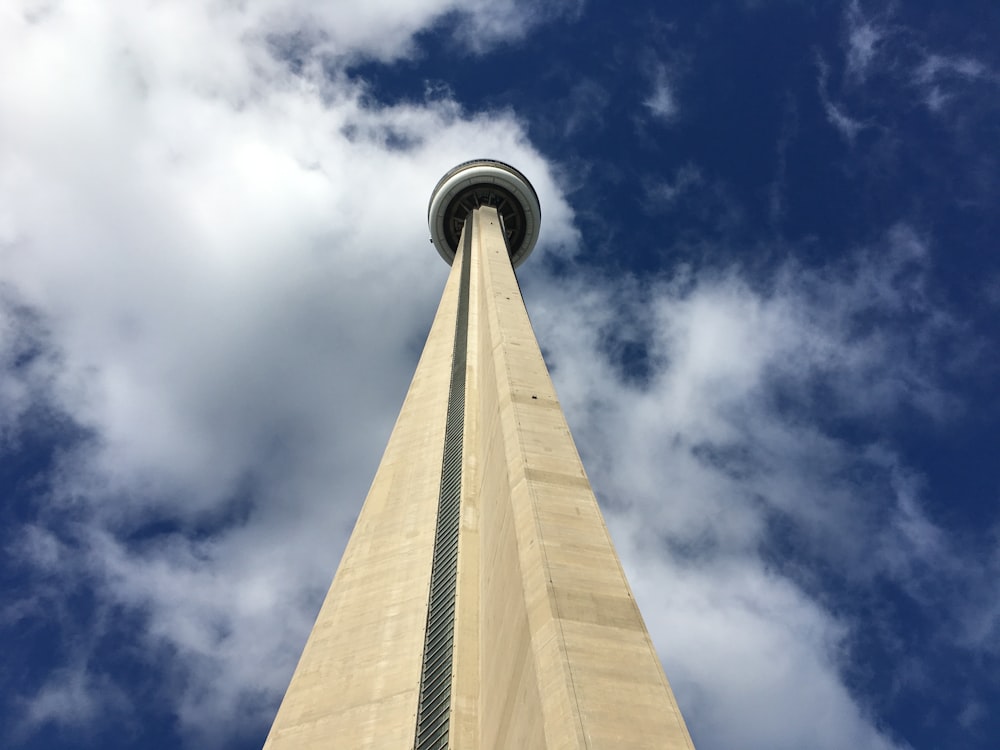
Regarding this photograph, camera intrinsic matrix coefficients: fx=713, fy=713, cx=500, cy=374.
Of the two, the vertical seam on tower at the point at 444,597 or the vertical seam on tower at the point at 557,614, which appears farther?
the vertical seam on tower at the point at 444,597

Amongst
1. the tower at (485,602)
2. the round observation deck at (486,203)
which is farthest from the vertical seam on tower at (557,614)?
the round observation deck at (486,203)

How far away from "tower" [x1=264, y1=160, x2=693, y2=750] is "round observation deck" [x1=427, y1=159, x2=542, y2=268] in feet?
58.8

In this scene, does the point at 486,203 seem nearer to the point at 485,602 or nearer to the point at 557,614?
the point at 485,602

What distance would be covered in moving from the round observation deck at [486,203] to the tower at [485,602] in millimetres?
17936

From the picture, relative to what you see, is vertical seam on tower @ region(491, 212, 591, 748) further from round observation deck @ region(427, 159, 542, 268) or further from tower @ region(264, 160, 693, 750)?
round observation deck @ region(427, 159, 542, 268)

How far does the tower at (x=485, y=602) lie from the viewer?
7.32 m

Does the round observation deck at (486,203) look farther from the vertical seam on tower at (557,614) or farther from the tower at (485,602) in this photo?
the vertical seam on tower at (557,614)

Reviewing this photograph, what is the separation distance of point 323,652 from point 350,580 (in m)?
2.63

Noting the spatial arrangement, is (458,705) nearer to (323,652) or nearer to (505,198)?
(323,652)

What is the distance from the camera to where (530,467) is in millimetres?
11359

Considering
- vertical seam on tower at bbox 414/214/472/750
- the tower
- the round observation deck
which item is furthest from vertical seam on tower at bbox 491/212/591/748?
the round observation deck

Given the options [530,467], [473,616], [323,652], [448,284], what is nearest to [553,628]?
[530,467]

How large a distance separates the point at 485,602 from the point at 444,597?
2881 mm

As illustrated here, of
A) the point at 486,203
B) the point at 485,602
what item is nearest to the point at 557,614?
the point at 485,602
